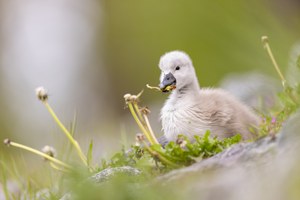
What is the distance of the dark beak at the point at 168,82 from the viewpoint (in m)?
5.22

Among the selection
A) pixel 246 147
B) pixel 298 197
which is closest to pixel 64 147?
pixel 246 147

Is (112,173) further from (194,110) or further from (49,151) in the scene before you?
(194,110)

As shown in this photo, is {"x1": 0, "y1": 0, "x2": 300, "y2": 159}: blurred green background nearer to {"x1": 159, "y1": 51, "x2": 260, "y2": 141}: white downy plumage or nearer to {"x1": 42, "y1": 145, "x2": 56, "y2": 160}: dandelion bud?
{"x1": 159, "y1": 51, "x2": 260, "y2": 141}: white downy plumage

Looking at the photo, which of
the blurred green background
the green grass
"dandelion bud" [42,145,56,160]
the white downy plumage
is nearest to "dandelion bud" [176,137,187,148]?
the green grass

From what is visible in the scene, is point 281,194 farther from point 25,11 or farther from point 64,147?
point 25,11

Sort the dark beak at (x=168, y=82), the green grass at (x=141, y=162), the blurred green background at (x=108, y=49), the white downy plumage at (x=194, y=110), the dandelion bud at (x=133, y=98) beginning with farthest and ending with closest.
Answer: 1. the blurred green background at (x=108, y=49)
2. the dark beak at (x=168, y=82)
3. the white downy plumage at (x=194, y=110)
4. the dandelion bud at (x=133, y=98)
5. the green grass at (x=141, y=162)

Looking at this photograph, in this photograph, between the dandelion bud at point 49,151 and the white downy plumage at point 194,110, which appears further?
the white downy plumage at point 194,110

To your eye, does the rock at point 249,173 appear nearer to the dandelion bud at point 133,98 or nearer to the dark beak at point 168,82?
the dandelion bud at point 133,98

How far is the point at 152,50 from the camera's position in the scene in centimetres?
1198

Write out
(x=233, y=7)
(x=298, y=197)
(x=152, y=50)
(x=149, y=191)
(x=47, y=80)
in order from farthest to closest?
(x=47, y=80) → (x=152, y=50) → (x=233, y=7) → (x=149, y=191) → (x=298, y=197)

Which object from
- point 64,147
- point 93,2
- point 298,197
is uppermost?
point 93,2

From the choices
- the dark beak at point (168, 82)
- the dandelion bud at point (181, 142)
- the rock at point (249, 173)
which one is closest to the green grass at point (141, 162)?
the dandelion bud at point (181, 142)

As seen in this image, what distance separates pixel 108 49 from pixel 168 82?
1059 centimetres

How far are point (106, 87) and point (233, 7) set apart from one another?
373 inches
